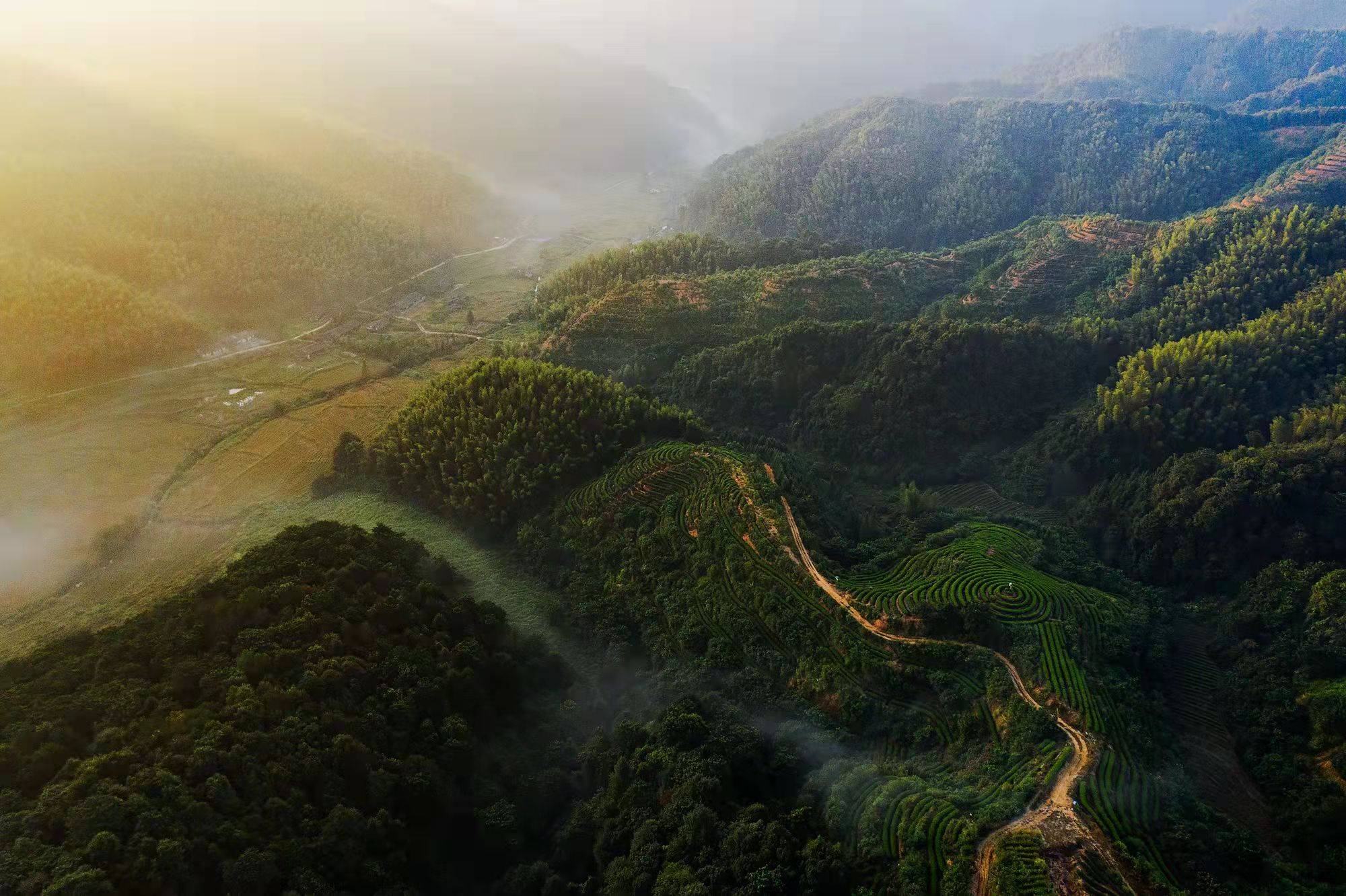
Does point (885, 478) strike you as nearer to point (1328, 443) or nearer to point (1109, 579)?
point (1109, 579)

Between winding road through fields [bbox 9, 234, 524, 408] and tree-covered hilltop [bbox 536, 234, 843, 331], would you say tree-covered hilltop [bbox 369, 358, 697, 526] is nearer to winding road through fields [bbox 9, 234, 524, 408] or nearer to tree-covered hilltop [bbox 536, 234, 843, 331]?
tree-covered hilltop [bbox 536, 234, 843, 331]

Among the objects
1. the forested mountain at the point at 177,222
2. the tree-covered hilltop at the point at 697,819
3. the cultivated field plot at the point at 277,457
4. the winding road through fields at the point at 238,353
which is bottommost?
the tree-covered hilltop at the point at 697,819

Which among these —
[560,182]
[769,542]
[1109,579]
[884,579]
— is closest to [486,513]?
[769,542]

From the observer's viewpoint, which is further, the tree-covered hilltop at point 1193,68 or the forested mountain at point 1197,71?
the tree-covered hilltop at point 1193,68

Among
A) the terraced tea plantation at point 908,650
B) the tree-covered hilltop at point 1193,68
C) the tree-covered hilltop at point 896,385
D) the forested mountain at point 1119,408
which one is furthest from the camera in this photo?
the tree-covered hilltop at point 1193,68

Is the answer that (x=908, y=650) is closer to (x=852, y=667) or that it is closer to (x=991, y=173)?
(x=852, y=667)

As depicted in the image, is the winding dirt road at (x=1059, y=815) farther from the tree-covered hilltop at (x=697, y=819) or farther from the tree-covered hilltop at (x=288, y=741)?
the tree-covered hilltop at (x=288, y=741)

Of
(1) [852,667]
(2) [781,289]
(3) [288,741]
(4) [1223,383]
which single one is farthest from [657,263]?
(3) [288,741]

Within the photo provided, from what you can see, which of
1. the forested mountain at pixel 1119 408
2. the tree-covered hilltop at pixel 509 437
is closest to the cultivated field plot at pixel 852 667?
the forested mountain at pixel 1119 408
